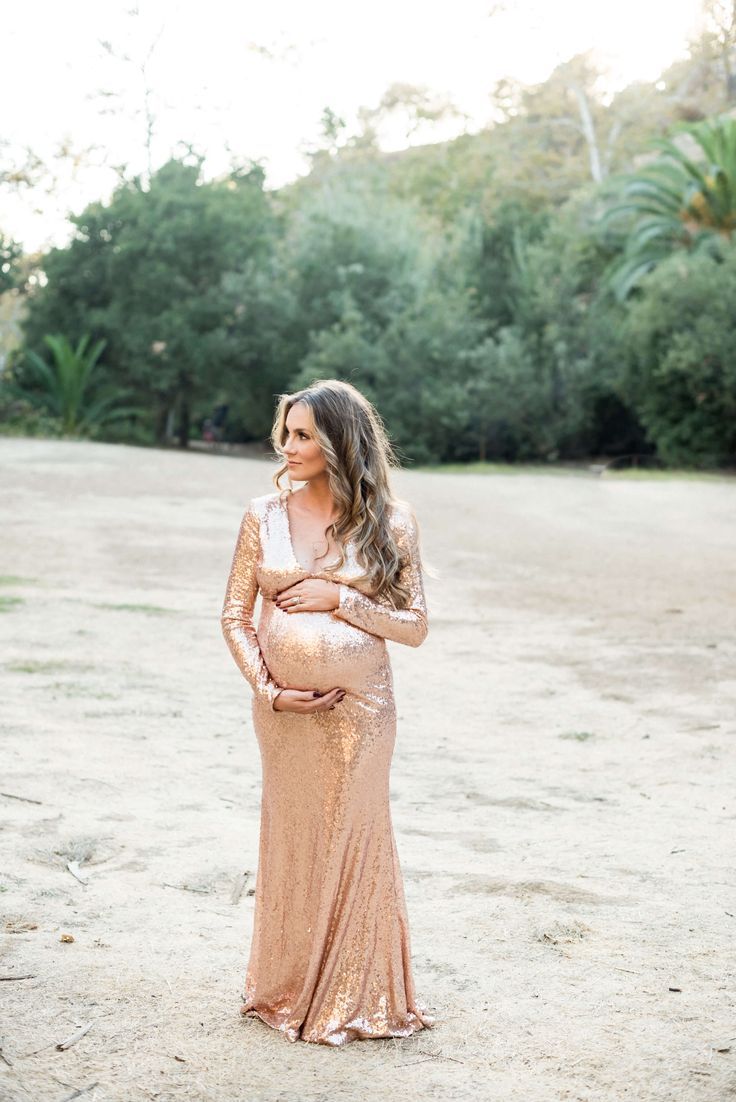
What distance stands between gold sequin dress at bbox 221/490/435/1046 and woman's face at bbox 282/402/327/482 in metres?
0.11

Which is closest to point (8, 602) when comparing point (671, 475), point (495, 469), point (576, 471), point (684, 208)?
point (671, 475)

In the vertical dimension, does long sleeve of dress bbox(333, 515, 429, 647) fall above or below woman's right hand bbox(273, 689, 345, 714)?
above

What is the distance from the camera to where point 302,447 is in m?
3.38

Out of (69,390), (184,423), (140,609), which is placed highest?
(69,390)

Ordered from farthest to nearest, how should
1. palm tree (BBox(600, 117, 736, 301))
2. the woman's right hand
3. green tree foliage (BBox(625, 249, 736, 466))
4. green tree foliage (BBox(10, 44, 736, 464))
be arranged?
palm tree (BBox(600, 117, 736, 301)) → green tree foliage (BBox(10, 44, 736, 464)) → green tree foliage (BBox(625, 249, 736, 466)) → the woman's right hand

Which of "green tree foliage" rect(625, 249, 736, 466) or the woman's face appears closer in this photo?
the woman's face

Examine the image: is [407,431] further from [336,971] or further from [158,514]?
[336,971]

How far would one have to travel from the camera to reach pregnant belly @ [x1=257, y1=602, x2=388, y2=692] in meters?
3.34

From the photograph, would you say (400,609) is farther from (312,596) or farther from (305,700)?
(305,700)

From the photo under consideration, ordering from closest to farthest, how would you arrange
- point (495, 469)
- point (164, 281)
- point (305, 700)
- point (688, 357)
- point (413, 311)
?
Answer: point (305, 700) → point (688, 357) → point (495, 469) → point (413, 311) → point (164, 281)

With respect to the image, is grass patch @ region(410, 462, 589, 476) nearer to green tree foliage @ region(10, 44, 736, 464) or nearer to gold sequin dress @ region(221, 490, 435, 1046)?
green tree foliage @ region(10, 44, 736, 464)

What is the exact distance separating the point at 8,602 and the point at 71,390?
1825 centimetres

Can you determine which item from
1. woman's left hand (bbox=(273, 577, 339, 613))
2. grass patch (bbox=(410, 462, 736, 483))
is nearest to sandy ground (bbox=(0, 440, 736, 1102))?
woman's left hand (bbox=(273, 577, 339, 613))

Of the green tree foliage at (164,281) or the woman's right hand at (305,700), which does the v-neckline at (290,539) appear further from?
the green tree foliage at (164,281)
